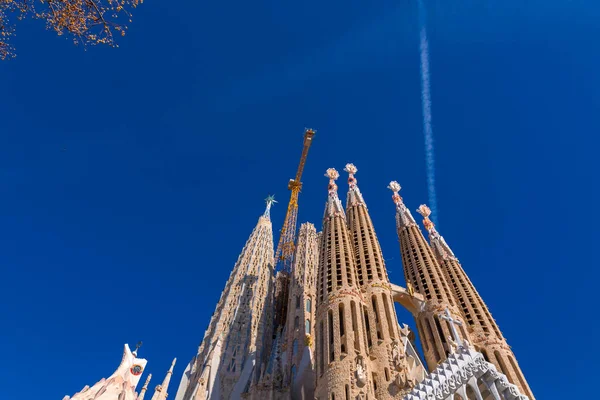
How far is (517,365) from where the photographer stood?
2852 cm

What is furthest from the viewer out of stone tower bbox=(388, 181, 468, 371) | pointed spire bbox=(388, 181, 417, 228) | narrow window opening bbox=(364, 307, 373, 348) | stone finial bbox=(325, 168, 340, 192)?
stone finial bbox=(325, 168, 340, 192)

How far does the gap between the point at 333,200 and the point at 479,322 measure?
719 inches

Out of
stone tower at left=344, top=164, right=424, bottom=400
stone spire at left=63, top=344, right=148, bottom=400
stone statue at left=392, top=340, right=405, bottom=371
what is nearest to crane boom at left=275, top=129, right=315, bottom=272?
stone tower at left=344, top=164, right=424, bottom=400

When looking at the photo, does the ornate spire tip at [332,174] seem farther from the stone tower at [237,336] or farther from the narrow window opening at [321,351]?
the narrow window opening at [321,351]

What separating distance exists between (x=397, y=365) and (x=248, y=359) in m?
15.1

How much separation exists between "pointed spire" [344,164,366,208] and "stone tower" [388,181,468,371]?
529 centimetres

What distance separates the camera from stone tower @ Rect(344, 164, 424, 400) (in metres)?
23.2

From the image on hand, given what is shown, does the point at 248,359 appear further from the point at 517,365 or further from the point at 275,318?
the point at 517,365

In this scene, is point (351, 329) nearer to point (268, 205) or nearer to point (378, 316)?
point (378, 316)

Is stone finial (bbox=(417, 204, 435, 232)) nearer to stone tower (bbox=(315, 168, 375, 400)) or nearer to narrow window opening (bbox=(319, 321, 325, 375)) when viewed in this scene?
stone tower (bbox=(315, 168, 375, 400))

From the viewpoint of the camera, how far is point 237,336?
37500 millimetres

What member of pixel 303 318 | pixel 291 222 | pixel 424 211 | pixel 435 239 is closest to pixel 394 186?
pixel 424 211

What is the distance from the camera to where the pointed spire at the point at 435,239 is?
139 feet

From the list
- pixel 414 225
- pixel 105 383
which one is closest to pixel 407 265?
pixel 414 225
